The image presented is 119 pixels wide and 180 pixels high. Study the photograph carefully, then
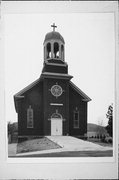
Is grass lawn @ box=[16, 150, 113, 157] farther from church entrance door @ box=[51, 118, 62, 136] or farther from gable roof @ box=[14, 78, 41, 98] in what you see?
gable roof @ box=[14, 78, 41, 98]

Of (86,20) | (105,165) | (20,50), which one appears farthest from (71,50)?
(105,165)

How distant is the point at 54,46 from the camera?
4.41 m

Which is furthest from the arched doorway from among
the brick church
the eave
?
the eave

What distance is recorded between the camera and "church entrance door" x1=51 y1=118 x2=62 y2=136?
14.3ft

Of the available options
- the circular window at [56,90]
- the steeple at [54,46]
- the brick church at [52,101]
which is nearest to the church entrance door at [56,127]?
the brick church at [52,101]

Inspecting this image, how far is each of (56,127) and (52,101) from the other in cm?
49

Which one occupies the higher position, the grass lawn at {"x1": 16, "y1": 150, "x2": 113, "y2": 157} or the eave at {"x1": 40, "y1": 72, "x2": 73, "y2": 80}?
the eave at {"x1": 40, "y1": 72, "x2": 73, "y2": 80}

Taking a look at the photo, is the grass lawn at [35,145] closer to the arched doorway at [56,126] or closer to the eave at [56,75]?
the arched doorway at [56,126]

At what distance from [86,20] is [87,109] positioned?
163 centimetres

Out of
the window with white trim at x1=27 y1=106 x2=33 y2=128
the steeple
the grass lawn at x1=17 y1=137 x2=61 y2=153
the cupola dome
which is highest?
the cupola dome

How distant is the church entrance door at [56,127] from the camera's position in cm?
436

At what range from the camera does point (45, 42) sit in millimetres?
4305

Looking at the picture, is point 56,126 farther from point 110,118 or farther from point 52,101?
point 110,118

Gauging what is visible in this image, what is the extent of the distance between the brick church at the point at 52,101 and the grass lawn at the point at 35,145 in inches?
5.3
